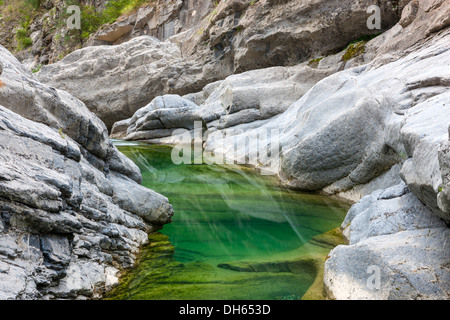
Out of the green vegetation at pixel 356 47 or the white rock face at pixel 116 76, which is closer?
the green vegetation at pixel 356 47

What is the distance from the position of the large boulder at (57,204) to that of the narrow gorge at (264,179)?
0.02 m

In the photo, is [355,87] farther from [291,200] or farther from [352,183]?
[291,200]

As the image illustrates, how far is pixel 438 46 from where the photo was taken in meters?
9.55

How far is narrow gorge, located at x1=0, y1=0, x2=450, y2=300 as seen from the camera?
4047 mm

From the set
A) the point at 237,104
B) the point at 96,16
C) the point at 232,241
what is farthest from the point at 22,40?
the point at 232,241

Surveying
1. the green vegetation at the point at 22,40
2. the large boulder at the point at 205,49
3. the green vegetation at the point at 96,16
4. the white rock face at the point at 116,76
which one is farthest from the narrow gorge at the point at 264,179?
the green vegetation at the point at 22,40

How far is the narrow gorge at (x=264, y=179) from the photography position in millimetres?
4047

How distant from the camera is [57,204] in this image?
13.6 ft

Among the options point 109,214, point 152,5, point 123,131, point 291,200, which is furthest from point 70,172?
point 152,5

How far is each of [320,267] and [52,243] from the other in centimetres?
382

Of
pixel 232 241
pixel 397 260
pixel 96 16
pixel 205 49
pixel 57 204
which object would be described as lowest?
pixel 397 260

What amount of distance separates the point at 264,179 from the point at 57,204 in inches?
315

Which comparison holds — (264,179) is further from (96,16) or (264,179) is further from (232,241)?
(96,16)

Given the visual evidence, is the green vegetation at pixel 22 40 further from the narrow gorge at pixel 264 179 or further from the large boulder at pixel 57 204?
the large boulder at pixel 57 204
